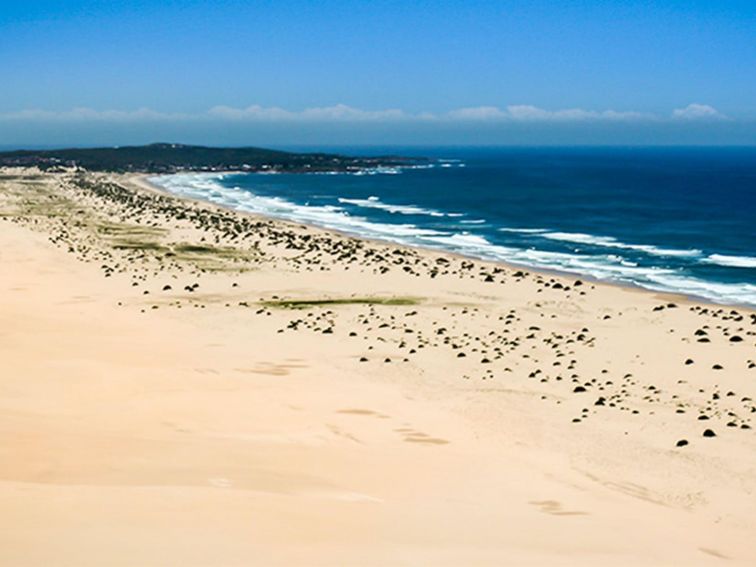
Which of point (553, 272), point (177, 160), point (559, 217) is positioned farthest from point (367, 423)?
point (177, 160)

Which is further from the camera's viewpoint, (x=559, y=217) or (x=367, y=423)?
(x=559, y=217)

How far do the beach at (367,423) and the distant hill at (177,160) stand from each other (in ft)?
408

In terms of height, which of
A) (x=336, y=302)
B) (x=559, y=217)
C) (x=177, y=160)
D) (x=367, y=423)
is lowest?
(x=367, y=423)

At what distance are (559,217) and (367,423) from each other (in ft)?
191

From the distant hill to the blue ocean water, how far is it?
29119 mm

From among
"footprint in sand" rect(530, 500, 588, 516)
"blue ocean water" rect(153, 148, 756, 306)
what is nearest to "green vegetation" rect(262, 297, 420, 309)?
"blue ocean water" rect(153, 148, 756, 306)

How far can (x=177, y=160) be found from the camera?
17312cm

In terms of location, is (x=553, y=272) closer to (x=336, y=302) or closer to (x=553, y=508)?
(x=336, y=302)

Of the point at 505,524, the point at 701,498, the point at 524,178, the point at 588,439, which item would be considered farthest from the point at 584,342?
the point at 524,178

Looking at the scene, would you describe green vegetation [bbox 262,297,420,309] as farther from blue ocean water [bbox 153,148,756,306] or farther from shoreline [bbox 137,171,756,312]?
blue ocean water [bbox 153,148,756,306]

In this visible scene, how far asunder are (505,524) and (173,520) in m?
3.82

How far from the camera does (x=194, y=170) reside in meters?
153

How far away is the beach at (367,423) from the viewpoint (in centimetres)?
899

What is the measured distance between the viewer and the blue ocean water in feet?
140
